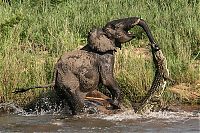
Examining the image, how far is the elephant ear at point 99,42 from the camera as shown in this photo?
944 cm

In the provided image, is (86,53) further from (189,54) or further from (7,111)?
(189,54)

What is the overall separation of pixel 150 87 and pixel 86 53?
115 cm

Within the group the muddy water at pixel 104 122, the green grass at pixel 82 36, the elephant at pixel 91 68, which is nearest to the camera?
the muddy water at pixel 104 122

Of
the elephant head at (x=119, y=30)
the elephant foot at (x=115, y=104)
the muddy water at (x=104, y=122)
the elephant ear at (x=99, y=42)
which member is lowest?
the muddy water at (x=104, y=122)

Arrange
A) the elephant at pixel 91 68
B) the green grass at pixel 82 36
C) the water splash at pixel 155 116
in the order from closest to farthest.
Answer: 1. the water splash at pixel 155 116
2. the elephant at pixel 91 68
3. the green grass at pixel 82 36

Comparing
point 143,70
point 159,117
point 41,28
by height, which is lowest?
point 159,117

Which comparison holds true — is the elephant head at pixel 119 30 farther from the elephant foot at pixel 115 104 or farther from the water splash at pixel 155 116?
the water splash at pixel 155 116

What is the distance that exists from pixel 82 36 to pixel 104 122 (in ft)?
13.6

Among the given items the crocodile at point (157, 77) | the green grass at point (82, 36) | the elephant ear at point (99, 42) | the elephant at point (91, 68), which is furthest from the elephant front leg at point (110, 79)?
the green grass at point (82, 36)

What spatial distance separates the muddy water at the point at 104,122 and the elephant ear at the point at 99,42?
0.96 meters

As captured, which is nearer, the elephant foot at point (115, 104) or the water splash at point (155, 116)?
the water splash at point (155, 116)

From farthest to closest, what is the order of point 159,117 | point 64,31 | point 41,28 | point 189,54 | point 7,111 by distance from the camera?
point 41,28 < point 64,31 < point 189,54 < point 7,111 < point 159,117

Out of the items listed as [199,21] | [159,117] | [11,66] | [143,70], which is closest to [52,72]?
[11,66]

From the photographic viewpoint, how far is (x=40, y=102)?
32.4 feet
